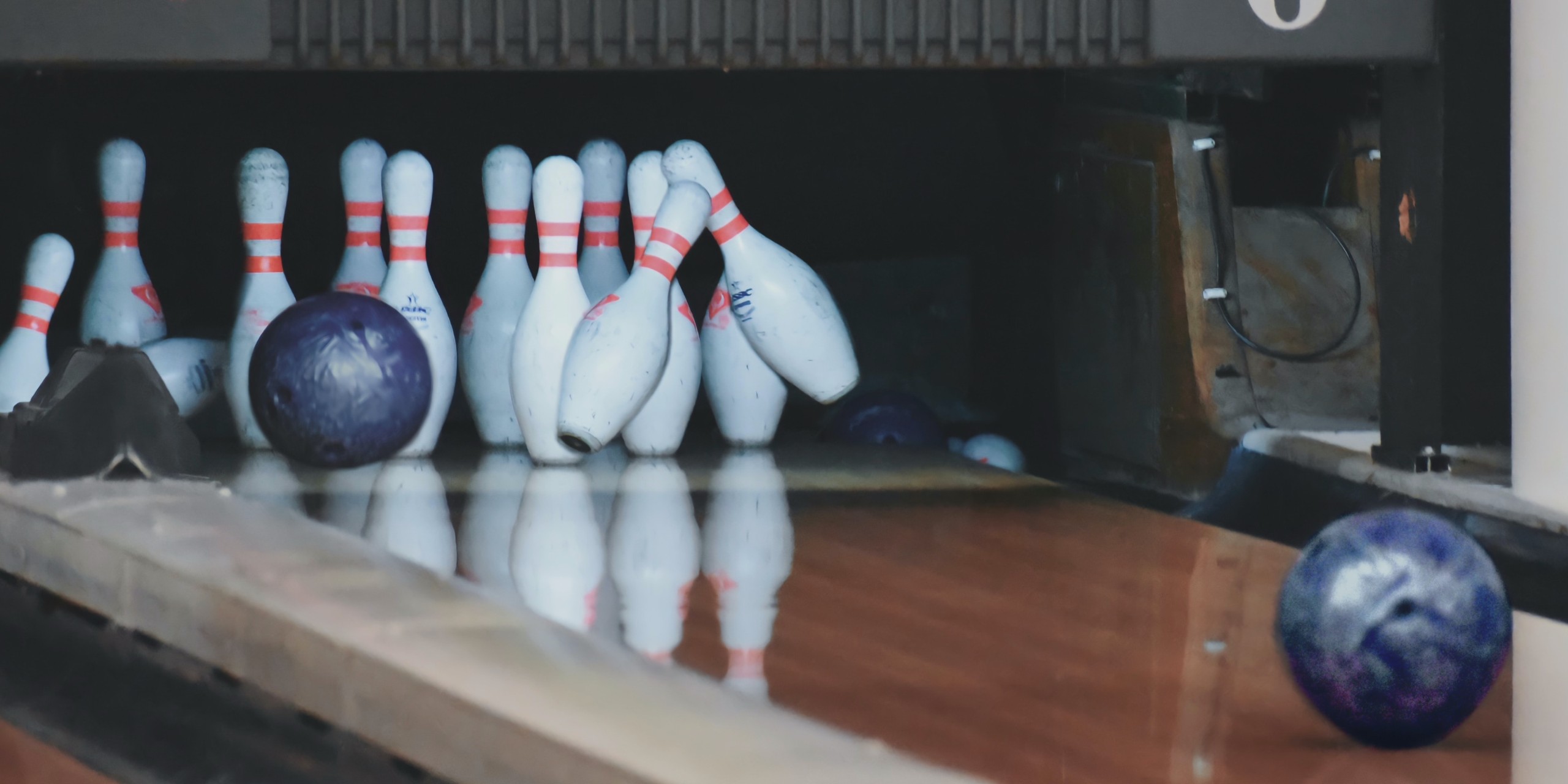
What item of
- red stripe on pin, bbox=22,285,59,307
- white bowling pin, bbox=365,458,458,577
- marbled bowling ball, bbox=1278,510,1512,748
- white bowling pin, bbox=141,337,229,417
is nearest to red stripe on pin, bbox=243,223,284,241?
white bowling pin, bbox=141,337,229,417

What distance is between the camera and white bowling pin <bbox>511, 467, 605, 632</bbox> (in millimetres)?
1256

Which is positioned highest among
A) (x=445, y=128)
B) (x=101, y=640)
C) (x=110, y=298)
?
(x=445, y=128)

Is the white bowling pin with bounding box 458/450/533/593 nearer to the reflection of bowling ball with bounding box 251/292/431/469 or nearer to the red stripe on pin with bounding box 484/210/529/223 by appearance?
the reflection of bowling ball with bounding box 251/292/431/469

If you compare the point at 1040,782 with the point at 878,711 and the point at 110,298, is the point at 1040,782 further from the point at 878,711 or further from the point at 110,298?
the point at 110,298

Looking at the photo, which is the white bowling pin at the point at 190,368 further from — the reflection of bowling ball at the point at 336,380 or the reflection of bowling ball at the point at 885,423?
the reflection of bowling ball at the point at 885,423

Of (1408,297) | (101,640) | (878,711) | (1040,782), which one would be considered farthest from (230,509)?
(1408,297)

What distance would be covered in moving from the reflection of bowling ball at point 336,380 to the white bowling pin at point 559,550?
0.63 ft

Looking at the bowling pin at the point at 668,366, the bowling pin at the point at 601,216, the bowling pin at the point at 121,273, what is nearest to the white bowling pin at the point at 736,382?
the bowling pin at the point at 668,366

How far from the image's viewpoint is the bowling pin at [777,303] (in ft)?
6.47

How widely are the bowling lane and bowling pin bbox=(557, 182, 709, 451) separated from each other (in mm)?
85

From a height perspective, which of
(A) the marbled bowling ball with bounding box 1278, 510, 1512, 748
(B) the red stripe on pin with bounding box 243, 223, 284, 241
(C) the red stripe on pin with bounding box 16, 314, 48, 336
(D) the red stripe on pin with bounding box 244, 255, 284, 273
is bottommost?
(A) the marbled bowling ball with bounding box 1278, 510, 1512, 748

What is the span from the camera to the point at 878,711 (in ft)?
3.23

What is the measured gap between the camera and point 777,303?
6.47ft

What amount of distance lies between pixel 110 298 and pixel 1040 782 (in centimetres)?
174
